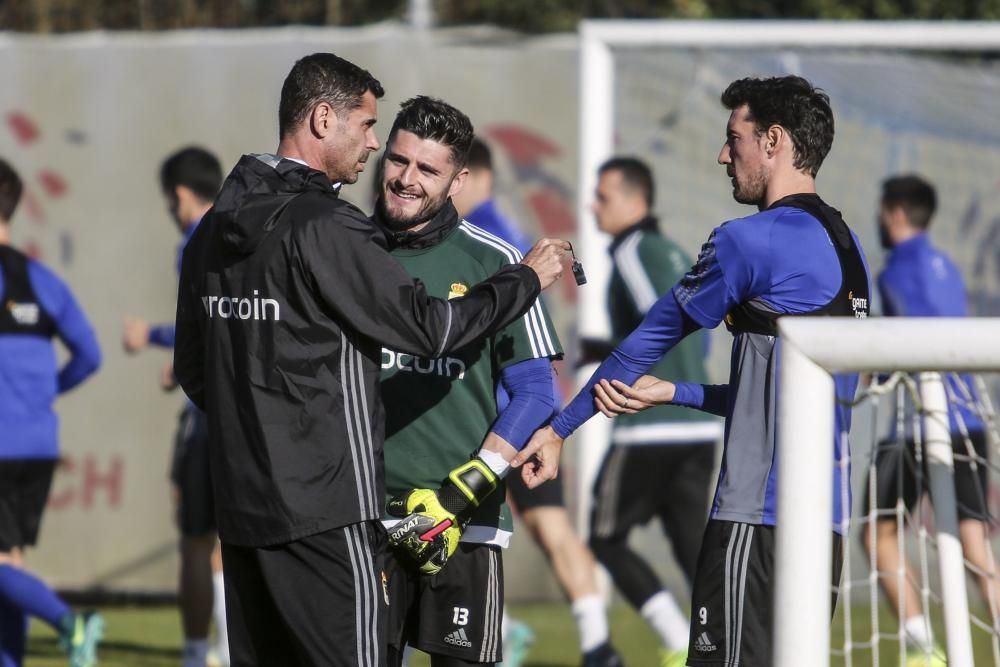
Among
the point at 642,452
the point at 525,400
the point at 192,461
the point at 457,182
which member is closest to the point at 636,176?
the point at 642,452

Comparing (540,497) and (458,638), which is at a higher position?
(540,497)

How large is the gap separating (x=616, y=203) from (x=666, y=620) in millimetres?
1869

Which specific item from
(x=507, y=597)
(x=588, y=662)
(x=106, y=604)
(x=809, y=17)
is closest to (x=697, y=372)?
(x=588, y=662)

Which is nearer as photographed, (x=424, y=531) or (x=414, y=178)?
(x=424, y=531)

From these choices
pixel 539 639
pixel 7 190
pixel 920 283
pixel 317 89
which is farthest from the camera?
pixel 539 639

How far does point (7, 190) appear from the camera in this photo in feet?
20.0

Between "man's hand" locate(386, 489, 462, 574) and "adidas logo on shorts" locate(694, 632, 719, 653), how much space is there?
662mm

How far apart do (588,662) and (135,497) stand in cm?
344

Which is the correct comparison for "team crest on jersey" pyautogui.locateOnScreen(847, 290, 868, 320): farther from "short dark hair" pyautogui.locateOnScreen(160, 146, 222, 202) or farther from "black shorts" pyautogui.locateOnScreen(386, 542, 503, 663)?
"short dark hair" pyautogui.locateOnScreen(160, 146, 222, 202)

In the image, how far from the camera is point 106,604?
8852 millimetres

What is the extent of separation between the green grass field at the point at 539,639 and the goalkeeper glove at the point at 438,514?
3.42 metres

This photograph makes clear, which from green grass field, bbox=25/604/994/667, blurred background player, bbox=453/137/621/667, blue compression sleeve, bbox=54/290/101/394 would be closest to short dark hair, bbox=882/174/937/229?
blurred background player, bbox=453/137/621/667

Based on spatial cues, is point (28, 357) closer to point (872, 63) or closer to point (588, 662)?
point (588, 662)

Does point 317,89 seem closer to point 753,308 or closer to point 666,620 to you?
point 753,308
